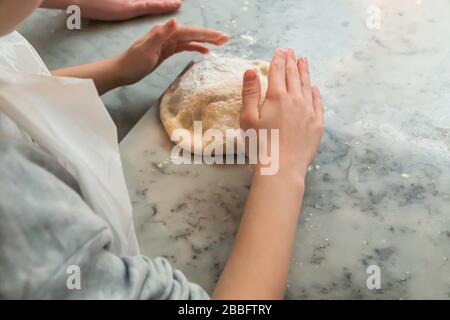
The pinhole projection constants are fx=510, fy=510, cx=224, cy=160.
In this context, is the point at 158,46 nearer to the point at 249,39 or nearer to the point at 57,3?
the point at 249,39

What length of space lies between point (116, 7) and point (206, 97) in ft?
1.44

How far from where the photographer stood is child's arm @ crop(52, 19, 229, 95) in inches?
39.9

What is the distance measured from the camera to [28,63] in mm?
881

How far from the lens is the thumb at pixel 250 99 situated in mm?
857

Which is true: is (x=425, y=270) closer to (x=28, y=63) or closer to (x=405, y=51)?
Result: (x=405, y=51)

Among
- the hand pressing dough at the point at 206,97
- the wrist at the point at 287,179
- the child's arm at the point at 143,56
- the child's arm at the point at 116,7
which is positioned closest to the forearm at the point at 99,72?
the child's arm at the point at 143,56

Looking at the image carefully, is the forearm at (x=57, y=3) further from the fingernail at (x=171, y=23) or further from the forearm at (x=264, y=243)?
the forearm at (x=264, y=243)

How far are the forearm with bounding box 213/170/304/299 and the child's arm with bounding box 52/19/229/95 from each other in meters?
0.38

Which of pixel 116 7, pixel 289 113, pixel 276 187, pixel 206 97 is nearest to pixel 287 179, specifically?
pixel 276 187

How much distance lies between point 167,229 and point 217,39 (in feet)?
1.43

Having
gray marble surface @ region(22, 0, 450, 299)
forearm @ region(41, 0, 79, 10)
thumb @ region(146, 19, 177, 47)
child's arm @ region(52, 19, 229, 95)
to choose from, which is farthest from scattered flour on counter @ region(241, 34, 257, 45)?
forearm @ region(41, 0, 79, 10)

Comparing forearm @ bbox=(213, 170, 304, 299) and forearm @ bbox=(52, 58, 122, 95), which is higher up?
forearm @ bbox=(52, 58, 122, 95)

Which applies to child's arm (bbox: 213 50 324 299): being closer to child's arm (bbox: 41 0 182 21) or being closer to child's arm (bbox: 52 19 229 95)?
child's arm (bbox: 52 19 229 95)
